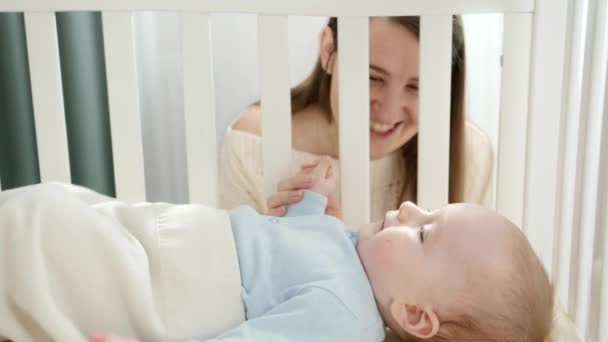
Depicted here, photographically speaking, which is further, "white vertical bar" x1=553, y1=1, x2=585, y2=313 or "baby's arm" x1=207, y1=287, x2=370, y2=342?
"white vertical bar" x1=553, y1=1, x2=585, y2=313

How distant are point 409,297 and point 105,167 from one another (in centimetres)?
94

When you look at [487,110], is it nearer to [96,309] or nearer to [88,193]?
[88,193]

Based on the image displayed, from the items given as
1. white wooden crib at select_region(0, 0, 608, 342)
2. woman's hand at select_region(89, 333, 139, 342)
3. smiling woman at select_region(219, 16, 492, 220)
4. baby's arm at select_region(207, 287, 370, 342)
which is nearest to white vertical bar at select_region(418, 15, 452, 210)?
white wooden crib at select_region(0, 0, 608, 342)

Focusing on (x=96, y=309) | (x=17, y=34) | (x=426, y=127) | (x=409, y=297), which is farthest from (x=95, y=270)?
(x=17, y=34)

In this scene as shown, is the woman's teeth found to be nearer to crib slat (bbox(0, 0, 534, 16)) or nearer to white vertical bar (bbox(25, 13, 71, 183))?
crib slat (bbox(0, 0, 534, 16))

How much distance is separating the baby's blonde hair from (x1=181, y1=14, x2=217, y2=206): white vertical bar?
425mm

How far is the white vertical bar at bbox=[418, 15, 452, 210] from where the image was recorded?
1.09m

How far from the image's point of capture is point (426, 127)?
3.68 feet

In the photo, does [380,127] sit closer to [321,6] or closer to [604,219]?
[321,6]

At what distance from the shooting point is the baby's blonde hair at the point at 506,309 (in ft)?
2.91

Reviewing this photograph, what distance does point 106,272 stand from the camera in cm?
83

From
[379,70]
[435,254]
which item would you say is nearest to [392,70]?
[379,70]

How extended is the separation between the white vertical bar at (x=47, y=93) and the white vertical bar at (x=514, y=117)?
673mm

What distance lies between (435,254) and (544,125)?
1.04 ft
